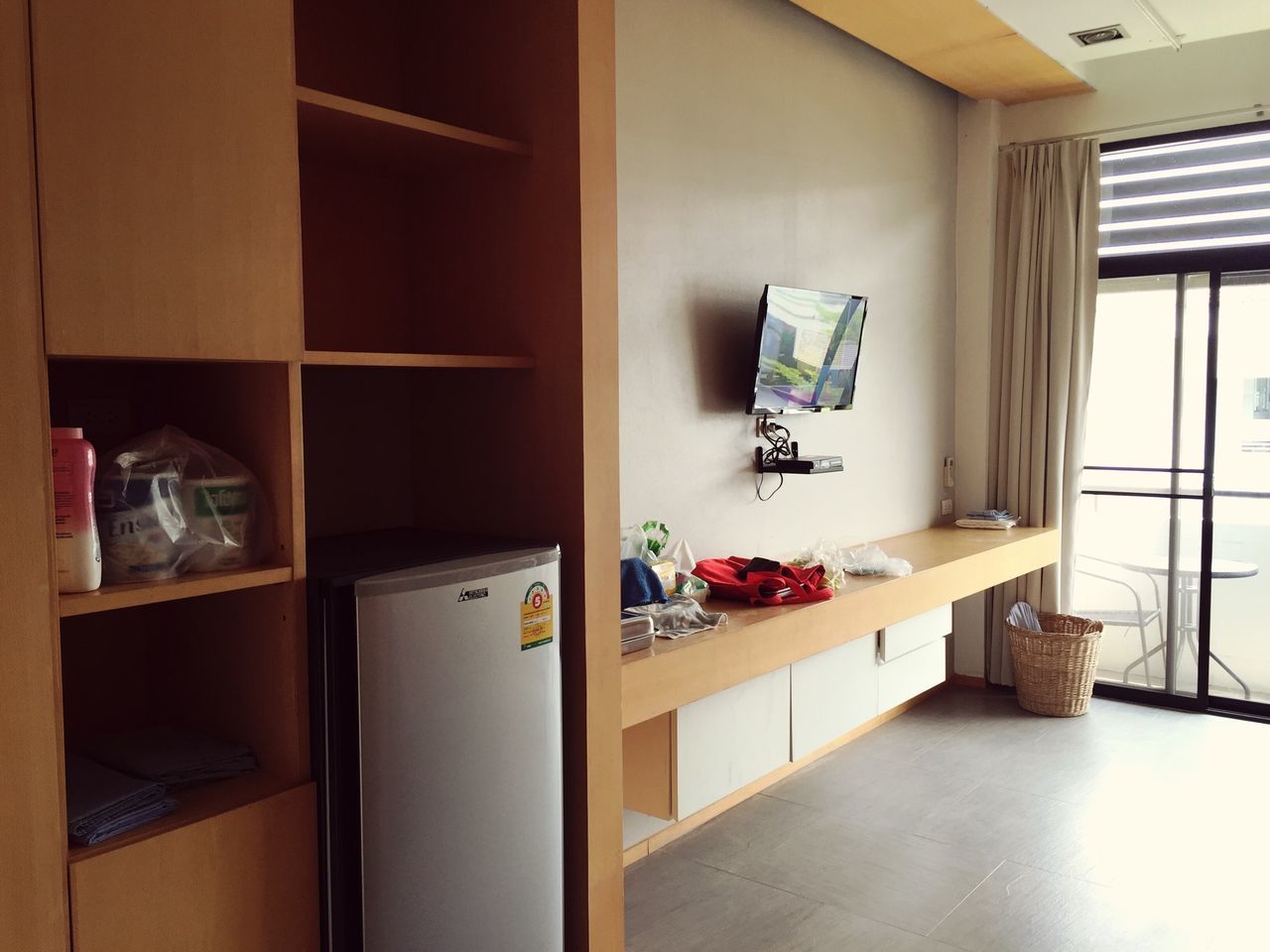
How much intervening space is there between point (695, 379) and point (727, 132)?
850 millimetres

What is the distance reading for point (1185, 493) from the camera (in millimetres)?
4660

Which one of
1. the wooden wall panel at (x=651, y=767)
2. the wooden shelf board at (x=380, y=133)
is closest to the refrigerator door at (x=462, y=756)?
the wooden wall panel at (x=651, y=767)

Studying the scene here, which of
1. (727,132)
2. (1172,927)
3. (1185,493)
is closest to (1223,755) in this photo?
(1185,493)

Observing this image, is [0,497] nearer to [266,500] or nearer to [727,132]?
[266,500]

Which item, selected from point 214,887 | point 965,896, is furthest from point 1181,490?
point 214,887

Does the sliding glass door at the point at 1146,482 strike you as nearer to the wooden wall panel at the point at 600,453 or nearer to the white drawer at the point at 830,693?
the white drawer at the point at 830,693

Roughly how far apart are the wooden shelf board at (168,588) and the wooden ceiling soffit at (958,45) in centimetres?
286

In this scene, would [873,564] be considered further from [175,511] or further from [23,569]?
[23,569]

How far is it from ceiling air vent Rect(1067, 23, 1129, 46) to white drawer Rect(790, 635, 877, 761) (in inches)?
96.8

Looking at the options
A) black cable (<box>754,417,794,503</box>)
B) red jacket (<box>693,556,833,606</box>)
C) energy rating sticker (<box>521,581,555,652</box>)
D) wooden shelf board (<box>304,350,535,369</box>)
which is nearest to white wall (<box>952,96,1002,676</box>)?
black cable (<box>754,417,794,503</box>)

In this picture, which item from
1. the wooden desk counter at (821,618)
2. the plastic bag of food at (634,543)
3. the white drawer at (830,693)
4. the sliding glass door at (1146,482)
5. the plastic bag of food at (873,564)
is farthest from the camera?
the sliding glass door at (1146,482)

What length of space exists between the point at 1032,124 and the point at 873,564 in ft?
8.26

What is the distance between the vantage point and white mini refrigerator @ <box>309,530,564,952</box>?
1.67 metres

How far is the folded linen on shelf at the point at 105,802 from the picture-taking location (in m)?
1.45
